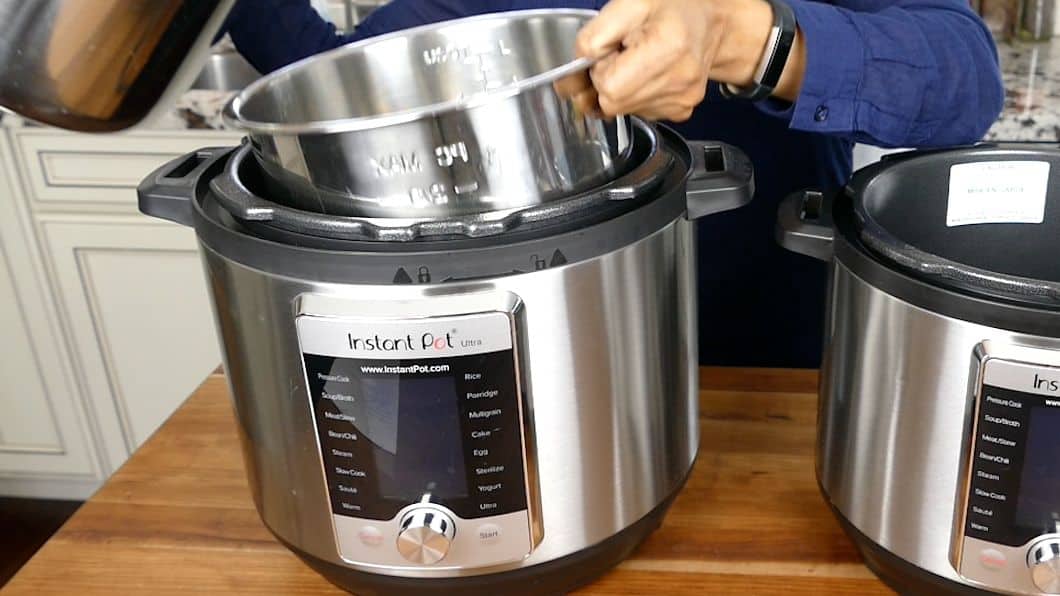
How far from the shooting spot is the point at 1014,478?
55 cm

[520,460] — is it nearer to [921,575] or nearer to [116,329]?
[921,575]

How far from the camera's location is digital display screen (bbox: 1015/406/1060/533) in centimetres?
53

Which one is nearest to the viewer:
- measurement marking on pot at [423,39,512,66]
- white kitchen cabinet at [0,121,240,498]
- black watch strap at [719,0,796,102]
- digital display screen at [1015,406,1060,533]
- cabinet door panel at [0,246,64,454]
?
digital display screen at [1015,406,1060,533]

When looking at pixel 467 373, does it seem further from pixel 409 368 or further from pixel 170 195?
pixel 170 195

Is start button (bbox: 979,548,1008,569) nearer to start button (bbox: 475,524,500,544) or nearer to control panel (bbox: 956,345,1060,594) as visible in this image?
control panel (bbox: 956,345,1060,594)

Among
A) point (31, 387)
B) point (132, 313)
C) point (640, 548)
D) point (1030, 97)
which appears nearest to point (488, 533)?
point (640, 548)

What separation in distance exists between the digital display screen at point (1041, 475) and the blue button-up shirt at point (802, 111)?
0.25 meters

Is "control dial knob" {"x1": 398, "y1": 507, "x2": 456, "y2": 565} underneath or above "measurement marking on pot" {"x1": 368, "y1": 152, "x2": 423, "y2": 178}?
underneath

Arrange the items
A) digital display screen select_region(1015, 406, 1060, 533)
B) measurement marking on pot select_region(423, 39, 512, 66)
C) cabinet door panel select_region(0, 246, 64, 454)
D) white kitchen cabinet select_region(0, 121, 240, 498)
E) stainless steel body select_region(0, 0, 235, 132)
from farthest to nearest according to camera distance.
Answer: cabinet door panel select_region(0, 246, 64, 454), white kitchen cabinet select_region(0, 121, 240, 498), measurement marking on pot select_region(423, 39, 512, 66), digital display screen select_region(1015, 406, 1060, 533), stainless steel body select_region(0, 0, 235, 132)

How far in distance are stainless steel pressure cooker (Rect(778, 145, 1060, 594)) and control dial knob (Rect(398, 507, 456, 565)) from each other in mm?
246

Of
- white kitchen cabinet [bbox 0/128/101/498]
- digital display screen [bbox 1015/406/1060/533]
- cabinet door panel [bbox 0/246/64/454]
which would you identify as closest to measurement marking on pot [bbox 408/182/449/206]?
digital display screen [bbox 1015/406/1060/533]

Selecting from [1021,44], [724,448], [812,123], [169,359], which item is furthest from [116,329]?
[1021,44]

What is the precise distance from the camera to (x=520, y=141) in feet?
1.79

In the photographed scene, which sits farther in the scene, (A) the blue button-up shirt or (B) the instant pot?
(A) the blue button-up shirt
